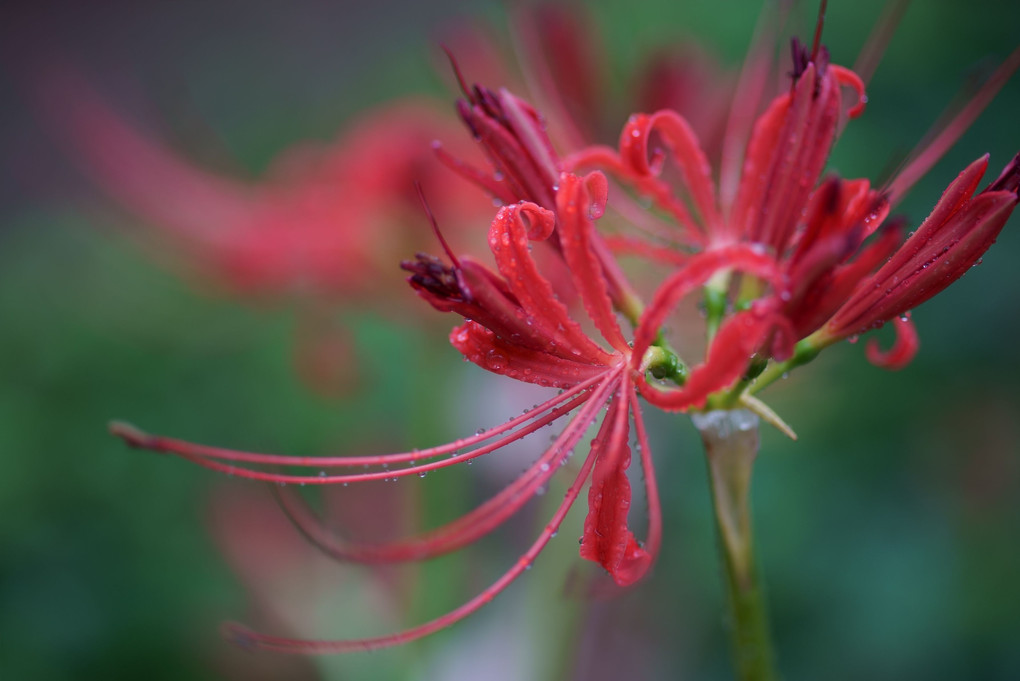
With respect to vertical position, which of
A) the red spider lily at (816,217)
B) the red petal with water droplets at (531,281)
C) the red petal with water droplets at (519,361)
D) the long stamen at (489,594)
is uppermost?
the red spider lily at (816,217)

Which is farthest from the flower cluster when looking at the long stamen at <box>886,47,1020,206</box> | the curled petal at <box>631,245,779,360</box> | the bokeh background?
the bokeh background

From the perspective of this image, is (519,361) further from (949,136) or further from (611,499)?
(949,136)

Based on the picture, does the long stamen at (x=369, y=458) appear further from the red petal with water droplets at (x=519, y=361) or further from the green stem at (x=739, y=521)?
the green stem at (x=739, y=521)

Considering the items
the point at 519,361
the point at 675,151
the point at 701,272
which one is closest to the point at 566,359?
the point at 519,361

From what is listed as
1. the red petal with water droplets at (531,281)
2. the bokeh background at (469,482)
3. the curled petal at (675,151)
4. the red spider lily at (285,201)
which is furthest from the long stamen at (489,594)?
Answer: the red spider lily at (285,201)

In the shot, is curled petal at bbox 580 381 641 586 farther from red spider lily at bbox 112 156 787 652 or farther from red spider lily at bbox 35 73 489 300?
red spider lily at bbox 35 73 489 300

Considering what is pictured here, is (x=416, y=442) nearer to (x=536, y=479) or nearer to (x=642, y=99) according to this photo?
(x=642, y=99)
